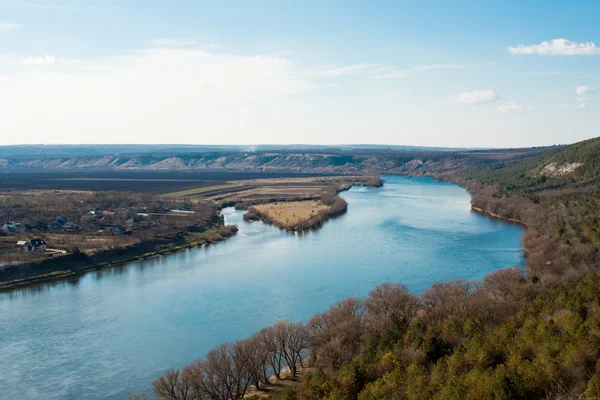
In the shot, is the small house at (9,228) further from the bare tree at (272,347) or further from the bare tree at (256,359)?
the bare tree at (256,359)

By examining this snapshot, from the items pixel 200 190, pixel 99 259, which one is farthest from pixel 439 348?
pixel 200 190

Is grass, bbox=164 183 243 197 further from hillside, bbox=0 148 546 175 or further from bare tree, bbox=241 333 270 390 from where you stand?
bare tree, bbox=241 333 270 390

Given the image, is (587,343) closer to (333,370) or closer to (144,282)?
(333,370)

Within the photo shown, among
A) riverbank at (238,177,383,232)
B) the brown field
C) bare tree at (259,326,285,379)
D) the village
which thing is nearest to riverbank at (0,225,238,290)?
the village

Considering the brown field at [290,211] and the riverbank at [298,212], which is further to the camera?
the brown field at [290,211]

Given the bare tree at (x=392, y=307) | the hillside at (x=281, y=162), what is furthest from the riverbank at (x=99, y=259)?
the hillside at (x=281, y=162)

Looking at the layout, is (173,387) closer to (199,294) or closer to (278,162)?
(199,294)
